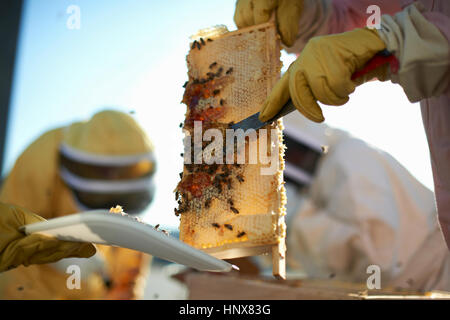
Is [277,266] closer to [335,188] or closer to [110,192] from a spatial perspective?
[110,192]

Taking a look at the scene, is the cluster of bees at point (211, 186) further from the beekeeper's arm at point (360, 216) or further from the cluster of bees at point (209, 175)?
the beekeeper's arm at point (360, 216)

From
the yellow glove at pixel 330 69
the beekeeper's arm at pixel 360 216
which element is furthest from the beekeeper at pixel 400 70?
the beekeeper's arm at pixel 360 216

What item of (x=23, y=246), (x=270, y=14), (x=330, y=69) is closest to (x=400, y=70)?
(x=330, y=69)

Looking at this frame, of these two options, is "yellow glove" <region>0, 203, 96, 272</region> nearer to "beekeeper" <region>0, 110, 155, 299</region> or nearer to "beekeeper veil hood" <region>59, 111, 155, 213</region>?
"beekeeper" <region>0, 110, 155, 299</region>

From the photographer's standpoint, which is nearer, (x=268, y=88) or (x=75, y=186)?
(x=268, y=88)

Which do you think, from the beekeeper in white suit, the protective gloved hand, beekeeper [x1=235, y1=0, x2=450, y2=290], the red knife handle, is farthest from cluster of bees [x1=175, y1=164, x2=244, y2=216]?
the beekeeper in white suit

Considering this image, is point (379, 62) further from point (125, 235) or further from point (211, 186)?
point (125, 235)
